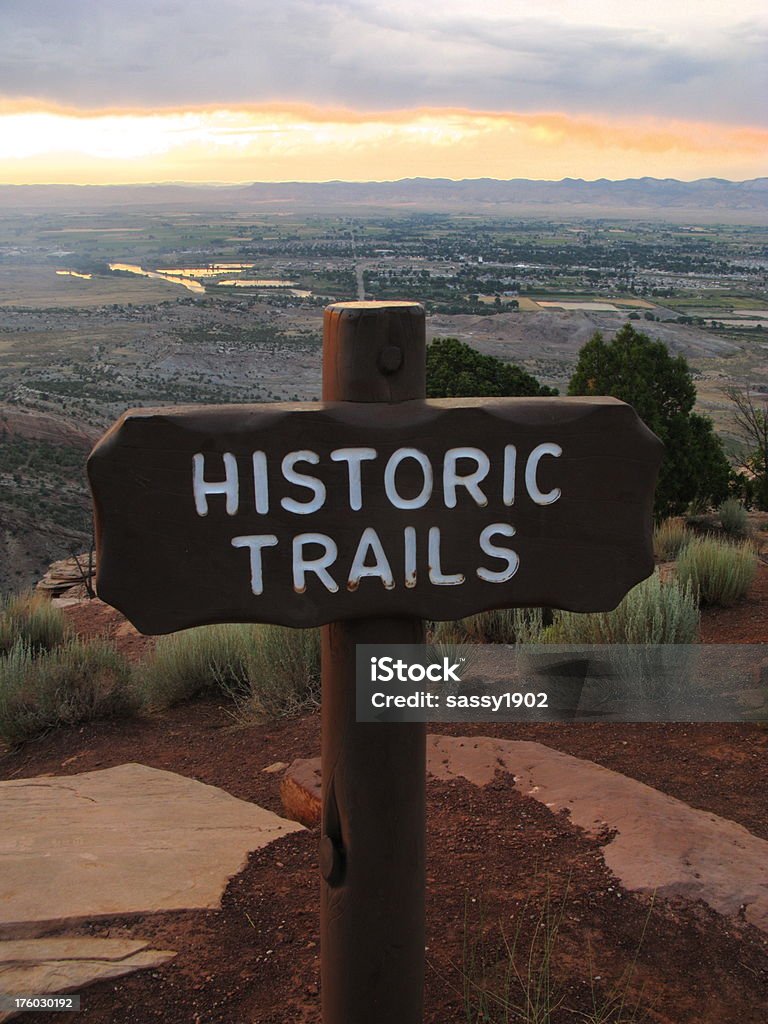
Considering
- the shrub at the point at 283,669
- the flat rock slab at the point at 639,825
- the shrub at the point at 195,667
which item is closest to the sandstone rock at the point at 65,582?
the shrub at the point at 195,667

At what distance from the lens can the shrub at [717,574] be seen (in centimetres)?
647

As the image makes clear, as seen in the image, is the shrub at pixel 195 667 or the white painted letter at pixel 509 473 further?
the shrub at pixel 195 667

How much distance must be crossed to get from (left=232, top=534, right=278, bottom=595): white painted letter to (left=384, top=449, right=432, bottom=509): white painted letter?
9.4 inches

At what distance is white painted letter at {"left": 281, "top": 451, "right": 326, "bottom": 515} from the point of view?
6.17 ft

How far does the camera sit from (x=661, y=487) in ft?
39.1

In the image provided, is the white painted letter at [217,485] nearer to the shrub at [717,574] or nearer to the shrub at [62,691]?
the shrub at [62,691]

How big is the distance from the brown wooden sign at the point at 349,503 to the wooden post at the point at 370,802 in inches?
3.0

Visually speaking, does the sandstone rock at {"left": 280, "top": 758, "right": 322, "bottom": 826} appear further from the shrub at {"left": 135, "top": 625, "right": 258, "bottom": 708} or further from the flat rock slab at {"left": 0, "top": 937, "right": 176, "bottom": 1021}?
the shrub at {"left": 135, "top": 625, "right": 258, "bottom": 708}

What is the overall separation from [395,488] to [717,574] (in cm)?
509

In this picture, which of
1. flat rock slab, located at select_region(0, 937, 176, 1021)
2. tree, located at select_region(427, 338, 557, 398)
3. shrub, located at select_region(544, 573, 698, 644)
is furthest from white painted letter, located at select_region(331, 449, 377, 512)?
tree, located at select_region(427, 338, 557, 398)

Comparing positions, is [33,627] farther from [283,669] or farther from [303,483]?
[303,483]

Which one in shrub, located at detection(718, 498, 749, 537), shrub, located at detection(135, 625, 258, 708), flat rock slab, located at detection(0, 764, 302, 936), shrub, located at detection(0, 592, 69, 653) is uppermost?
flat rock slab, located at detection(0, 764, 302, 936)

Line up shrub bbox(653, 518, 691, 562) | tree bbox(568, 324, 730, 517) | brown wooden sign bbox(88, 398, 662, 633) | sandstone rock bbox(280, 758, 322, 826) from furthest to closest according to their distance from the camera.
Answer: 1. tree bbox(568, 324, 730, 517)
2. shrub bbox(653, 518, 691, 562)
3. sandstone rock bbox(280, 758, 322, 826)
4. brown wooden sign bbox(88, 398, 662, 633)

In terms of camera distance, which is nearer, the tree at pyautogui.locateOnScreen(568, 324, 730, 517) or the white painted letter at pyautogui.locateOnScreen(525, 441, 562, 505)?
the white painted letter at pyautogui.locateOnScreen(525, 441, 562, 505)
